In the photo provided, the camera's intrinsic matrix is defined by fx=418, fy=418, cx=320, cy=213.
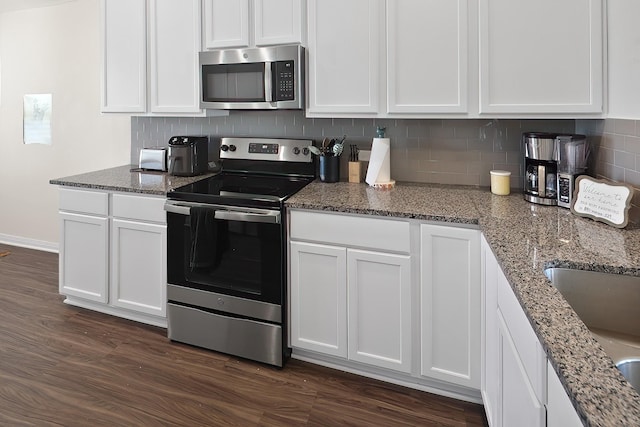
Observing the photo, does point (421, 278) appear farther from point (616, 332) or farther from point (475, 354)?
point (616, 332)

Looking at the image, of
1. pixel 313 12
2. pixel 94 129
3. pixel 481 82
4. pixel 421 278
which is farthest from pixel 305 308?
pixel 94 129

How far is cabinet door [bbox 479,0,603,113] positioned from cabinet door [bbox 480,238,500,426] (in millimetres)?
788

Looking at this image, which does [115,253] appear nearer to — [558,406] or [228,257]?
[228,257]

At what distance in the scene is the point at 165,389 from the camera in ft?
6.90

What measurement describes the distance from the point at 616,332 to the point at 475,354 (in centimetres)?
71

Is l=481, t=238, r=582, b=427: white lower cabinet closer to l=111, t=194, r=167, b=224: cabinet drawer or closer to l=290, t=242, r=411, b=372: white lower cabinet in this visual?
l=290, t=242, r=411, b=372: white lower cabinet

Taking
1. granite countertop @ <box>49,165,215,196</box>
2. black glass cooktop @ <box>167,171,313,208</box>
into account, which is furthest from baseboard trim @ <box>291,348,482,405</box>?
granite countertop @ <box>49,165,215,196</box>

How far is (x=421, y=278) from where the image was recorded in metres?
1.98

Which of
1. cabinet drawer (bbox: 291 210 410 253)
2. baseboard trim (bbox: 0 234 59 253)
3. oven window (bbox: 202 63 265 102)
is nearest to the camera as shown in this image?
cabinet drawer (bbox: 291 210 410 253)

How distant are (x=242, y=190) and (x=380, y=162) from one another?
2.71 feet

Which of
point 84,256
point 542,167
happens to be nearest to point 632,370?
point 542,167

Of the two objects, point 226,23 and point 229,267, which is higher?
point 226,23

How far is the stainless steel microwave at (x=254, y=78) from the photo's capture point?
2.44 metres

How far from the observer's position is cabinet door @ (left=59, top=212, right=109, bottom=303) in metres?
2.76
